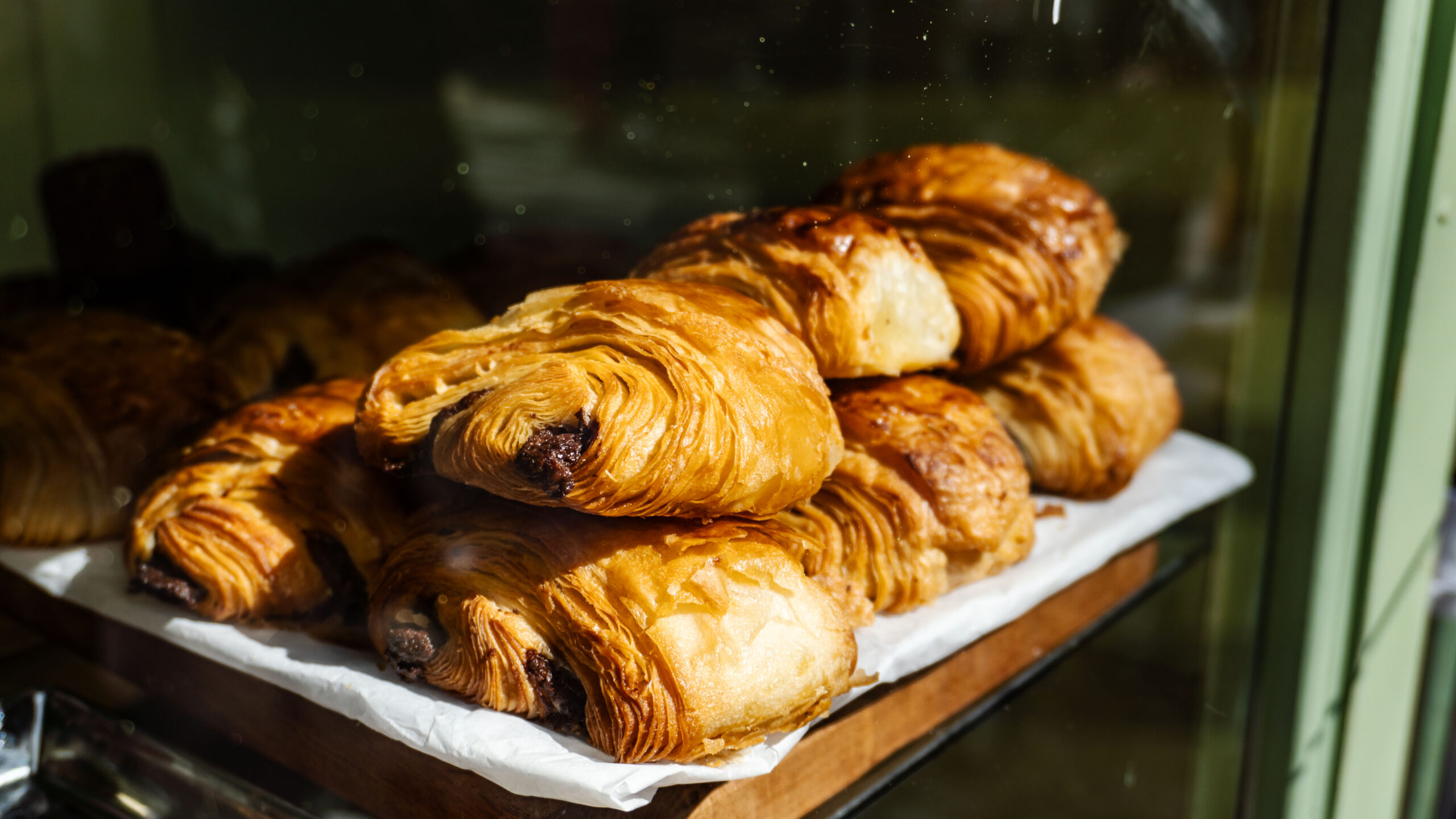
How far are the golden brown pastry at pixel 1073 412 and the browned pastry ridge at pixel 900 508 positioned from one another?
0.80 ft

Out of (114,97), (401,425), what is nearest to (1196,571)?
(401,425)

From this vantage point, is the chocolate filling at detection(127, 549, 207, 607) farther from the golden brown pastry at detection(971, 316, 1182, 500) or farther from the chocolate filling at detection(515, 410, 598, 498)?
the golden brown pastry at detection(971, 316, 1182, 500)

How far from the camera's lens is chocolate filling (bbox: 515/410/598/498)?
2.33ft

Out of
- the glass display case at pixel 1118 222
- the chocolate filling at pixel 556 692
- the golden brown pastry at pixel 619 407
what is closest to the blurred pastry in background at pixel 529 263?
the glass display case at pixel 1118 222

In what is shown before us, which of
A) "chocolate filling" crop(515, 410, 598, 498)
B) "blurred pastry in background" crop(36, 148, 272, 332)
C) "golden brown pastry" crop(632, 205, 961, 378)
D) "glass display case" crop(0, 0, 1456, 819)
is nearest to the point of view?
"chocolate filling" crop(515, 410, 598, 498)

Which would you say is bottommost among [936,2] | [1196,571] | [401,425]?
[1196,571]

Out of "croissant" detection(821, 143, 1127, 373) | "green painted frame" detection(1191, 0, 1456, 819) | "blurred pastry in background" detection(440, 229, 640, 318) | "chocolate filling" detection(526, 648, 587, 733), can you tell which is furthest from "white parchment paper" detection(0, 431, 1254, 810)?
"blurred pastry in background" detection(440, 229, 640, 318)

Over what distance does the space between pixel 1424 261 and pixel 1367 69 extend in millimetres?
285

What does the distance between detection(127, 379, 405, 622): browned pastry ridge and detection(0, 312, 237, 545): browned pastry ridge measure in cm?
17

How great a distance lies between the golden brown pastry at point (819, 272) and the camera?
0.97 meters

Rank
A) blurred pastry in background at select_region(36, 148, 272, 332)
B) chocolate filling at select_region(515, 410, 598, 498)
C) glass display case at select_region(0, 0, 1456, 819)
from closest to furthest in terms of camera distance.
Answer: chocolate filling at select_region(515, 410, 598, 498)
glass display case at select_region(0, 0, 1456, 819)
blurred pastry in background at select_region(36, 148, 272, 332)

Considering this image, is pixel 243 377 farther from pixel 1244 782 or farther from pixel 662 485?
pixel 1244 782

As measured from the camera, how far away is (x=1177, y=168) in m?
1.31

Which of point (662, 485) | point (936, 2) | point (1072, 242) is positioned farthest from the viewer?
point (1072, 242)
